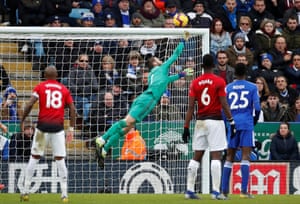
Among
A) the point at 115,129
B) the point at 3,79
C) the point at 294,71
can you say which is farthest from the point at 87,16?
the point at 115,129

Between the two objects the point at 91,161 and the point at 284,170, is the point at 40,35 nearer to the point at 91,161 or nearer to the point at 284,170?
the point at 91,161

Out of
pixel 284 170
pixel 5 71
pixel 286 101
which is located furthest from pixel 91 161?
pixel 286 101

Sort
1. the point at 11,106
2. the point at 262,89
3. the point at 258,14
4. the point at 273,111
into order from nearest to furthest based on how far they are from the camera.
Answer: the point at 11,106 < the point at 273,111 < the point at 262,89 < the point at 258,14

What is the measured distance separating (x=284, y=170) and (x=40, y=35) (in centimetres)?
598

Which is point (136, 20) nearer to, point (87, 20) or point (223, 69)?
point (87, 20)

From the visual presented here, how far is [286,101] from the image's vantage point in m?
27.5

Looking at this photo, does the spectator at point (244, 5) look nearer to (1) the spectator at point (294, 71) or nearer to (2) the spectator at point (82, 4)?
(1) the spectator at point (294, 71)

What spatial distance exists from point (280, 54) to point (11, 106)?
7975mm

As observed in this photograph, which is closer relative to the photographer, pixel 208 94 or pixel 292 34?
pixel 208 94

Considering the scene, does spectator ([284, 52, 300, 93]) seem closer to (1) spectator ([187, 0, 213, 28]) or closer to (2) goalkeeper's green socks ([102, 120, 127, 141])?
(1) spectator ([187, 0, 213, 28])

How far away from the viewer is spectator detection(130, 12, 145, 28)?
2867 centimetres

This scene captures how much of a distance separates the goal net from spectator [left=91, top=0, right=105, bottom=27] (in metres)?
3.63

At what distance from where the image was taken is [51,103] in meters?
19.4

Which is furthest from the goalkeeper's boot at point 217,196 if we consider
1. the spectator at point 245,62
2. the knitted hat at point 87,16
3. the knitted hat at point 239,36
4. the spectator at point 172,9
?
the spectator at point 172,9
